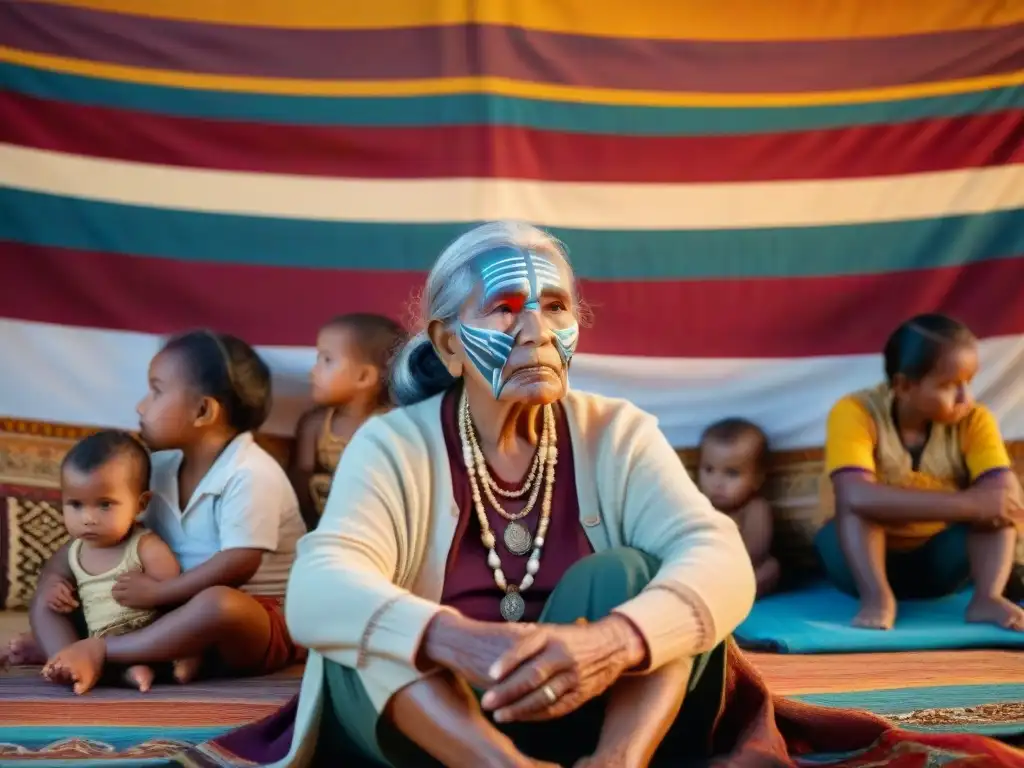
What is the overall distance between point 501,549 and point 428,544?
0.14 meters

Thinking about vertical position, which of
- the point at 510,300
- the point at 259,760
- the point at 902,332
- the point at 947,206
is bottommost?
the point at 259,760

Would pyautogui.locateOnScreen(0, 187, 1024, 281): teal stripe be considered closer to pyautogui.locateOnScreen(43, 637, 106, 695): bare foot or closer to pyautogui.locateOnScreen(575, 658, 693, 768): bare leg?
pyautogui.locateOnScreen(43, 637, 106, 695): bare foot

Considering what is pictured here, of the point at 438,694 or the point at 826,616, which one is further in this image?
the point at 826,616

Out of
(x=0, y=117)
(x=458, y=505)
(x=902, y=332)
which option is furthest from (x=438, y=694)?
(x=0, y=117)

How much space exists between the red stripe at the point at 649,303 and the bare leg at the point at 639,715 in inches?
84.6

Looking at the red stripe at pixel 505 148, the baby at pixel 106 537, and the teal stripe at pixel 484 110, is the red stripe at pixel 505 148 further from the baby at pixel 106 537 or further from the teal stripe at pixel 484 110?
the baby at pixel 106 537

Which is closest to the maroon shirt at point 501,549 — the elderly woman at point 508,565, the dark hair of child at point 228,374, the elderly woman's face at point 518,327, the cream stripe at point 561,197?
the elderly woman at point 508,565

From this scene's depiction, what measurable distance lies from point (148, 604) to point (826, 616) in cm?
192

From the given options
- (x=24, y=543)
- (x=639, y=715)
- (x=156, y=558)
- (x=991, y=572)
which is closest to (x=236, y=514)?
(x=156, y=558)

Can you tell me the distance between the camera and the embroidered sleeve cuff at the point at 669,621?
6.19 ft

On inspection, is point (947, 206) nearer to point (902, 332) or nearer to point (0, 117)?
point (902, 332)

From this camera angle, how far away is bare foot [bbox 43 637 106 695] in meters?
2.78

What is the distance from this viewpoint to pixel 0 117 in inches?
148

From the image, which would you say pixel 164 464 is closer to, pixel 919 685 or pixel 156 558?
pixel 156 558
